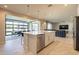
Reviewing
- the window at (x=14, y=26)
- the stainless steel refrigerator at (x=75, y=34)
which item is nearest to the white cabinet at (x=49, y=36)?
the stainless steel refrigerator at (x=75, y=34)

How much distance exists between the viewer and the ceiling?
3.12 metres

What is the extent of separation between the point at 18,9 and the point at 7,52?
1.30 meters

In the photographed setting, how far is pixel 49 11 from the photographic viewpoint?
345 cm

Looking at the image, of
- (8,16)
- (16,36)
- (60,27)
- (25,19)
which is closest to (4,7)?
(8,16)

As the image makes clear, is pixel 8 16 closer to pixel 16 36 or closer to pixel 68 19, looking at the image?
pixel 16 36

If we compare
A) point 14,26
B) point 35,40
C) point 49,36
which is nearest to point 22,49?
point 35,40

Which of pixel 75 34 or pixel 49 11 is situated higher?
pixel 49 11

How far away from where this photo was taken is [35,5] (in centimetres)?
309

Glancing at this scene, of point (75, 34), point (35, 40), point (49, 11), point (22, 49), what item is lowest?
point (22, 49)

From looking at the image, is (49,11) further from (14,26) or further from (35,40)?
(14,26)

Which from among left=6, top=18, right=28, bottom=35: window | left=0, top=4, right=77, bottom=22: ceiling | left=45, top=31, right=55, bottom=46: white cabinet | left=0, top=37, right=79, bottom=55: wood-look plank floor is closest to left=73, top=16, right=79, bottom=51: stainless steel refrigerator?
left=0, top=37, right=79, bottom=55: wood-look plank floor

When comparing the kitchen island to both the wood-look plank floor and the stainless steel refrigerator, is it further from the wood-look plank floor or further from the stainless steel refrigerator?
the stainless steel refrigerator

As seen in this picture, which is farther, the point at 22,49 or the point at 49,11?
the point at 49,11
